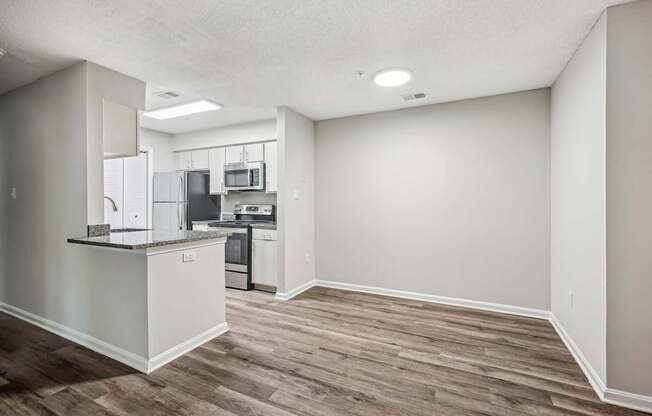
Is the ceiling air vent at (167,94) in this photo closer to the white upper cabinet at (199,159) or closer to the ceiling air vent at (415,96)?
the white upper cabinet at (199,159)

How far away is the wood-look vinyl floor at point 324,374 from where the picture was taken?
1805 mm

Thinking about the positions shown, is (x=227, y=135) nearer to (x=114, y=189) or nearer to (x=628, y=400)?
(x=114, y=189)

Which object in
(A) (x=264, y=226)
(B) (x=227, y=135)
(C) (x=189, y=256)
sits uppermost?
(B) (x=227, y=135)

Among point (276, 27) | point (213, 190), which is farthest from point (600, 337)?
point (213, 190)

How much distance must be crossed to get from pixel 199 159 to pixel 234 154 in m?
0.80

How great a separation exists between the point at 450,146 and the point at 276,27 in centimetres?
244

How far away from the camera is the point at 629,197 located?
1791 mm

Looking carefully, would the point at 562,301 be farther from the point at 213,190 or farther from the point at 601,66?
the point at 213,190

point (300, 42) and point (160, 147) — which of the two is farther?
point (160, 147)

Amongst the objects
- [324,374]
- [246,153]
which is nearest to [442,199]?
[324,374]

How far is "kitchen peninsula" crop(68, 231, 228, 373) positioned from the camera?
7.14 ft

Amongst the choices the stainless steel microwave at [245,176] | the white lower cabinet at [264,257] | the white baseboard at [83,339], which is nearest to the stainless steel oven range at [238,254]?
the white lower cabinet at [264,257]

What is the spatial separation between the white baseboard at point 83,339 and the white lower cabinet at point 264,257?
1908 millimetres

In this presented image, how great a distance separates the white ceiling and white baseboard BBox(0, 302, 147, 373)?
232 cm
